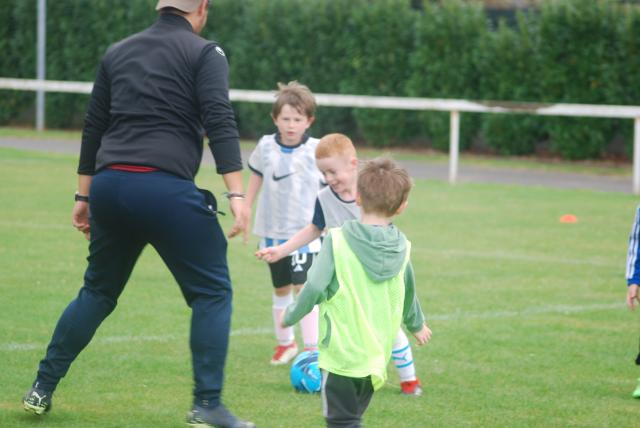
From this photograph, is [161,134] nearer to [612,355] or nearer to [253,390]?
[253,390]

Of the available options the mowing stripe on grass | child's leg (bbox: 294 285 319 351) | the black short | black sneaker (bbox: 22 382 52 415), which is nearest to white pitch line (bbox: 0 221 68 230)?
the mowing stripe on grass

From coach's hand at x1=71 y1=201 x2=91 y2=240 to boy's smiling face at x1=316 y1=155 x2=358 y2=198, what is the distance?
52.8 inches

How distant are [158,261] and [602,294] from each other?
4.23m

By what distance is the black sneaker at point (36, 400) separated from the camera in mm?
5875

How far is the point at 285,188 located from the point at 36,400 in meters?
2.48

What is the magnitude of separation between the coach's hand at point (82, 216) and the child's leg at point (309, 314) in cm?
178

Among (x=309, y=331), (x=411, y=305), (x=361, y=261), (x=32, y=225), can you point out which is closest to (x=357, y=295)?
(x=361, y=261)

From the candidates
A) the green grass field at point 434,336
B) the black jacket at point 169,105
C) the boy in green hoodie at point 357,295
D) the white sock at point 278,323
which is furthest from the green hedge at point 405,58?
the boy in green hoodie at point 357,295

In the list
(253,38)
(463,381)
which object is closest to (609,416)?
(463,381)

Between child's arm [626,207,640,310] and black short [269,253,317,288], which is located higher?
child's arm [626,207,640,310]

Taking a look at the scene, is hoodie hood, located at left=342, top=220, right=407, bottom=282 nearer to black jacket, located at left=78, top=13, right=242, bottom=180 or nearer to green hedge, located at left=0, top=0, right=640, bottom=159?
black jacket, located at left=78, top=13, right=242, bottom=180

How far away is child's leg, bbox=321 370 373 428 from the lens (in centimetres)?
504

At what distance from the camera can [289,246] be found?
6.44m

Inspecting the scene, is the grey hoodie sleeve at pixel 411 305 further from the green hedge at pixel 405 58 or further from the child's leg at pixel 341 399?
the green hedge at pixel 405 58
